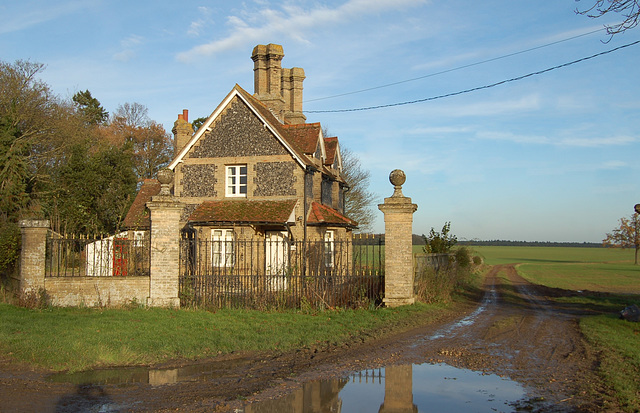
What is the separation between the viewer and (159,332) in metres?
11.1

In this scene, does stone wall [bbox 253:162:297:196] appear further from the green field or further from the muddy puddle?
the green field

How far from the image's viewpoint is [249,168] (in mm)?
24172

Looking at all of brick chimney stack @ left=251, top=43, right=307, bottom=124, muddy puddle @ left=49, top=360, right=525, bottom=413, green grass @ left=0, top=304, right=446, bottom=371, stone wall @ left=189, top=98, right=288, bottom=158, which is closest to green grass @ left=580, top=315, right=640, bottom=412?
muddy puddle @ left=49, top=360, right=525, bottom=413

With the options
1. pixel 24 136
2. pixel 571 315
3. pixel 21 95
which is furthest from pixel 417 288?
pixel 21 95

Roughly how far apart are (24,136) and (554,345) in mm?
30681

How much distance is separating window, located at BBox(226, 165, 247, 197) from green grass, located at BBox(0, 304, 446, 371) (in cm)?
1069

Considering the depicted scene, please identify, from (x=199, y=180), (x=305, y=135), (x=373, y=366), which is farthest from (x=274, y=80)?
(x=373, y=366)

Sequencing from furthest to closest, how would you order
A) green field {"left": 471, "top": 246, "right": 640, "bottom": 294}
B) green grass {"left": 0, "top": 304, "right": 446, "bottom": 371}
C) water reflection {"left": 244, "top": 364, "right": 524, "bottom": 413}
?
green field {"left": 471, "top": 246, "right": 640, "bottom": 294}, green grass {"left": 0, "top": 304, "right": 446, "bottom": 371}, water reflection {"left": 244, "top": 364, "right": 524, "bottom": 413}

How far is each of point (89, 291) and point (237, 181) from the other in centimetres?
1104

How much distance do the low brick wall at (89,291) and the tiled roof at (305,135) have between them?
1223 centimetres

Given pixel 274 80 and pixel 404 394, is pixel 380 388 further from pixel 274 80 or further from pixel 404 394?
pixel 274 80

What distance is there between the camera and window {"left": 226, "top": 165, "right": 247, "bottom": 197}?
24422mm

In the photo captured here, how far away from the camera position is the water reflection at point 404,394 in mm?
6773

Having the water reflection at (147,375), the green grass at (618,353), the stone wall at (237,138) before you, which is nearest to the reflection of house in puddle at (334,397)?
the water reflection at (147,375)
